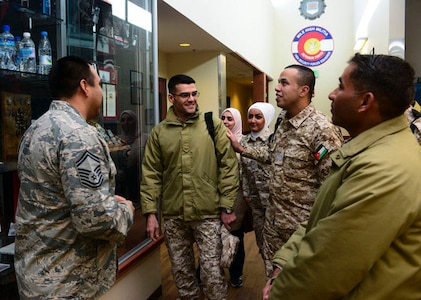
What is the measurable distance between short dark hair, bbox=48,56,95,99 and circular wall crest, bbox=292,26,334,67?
350 inches

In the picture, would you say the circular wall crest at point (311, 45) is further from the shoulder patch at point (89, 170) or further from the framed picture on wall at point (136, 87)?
the shoulder patch at point (89, 170)

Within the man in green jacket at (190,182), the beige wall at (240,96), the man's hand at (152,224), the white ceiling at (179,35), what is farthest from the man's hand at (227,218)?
the beige wall at (240,96)

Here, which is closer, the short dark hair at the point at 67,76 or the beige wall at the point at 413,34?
the short dark hair at the point at 67,76

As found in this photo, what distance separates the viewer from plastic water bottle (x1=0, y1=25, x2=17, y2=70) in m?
1.76

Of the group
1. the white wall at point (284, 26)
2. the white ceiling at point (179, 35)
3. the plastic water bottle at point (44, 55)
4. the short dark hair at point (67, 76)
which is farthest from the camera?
the white wall at point (284, 26)

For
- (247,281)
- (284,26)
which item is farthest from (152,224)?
(284,26)

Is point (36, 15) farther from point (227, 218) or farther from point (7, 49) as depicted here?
point (227, 218)

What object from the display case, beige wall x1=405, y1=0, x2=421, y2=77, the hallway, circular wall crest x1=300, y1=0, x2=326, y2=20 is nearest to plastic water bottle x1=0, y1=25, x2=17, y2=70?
the display case

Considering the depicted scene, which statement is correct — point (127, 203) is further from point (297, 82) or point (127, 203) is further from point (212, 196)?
point (297, 82)

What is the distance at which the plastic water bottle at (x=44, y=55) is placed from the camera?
1919 mm

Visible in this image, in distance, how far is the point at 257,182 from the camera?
271 centimetres

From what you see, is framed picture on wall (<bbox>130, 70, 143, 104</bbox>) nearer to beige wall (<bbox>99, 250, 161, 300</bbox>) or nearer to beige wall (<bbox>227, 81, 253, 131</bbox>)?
beige wall (<bbox>99, 250, 161, 300</bbox>)

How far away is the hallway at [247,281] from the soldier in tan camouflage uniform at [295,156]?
89 centimetres

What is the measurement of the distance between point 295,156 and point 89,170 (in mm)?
1144
